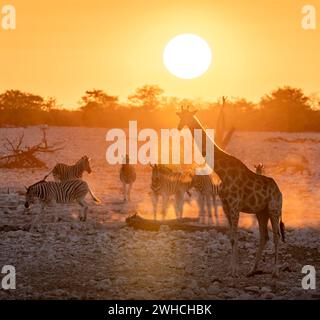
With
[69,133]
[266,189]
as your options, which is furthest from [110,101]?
[266,189]

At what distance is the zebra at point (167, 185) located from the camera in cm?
1669

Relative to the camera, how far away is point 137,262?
12.1m

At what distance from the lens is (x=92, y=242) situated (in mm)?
13305

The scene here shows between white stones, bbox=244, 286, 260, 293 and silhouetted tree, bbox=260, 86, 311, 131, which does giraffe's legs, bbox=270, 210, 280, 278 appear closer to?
white stones, bbox=244, 286, 260, 293

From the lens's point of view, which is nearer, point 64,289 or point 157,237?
point 64,289

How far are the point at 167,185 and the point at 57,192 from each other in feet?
8.98

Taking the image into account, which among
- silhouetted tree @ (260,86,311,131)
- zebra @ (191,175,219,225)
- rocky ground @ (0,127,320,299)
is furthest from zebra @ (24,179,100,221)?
silhouetted tree @ (260,86,311,131)

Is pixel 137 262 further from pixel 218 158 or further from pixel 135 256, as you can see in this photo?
pixel 218 158

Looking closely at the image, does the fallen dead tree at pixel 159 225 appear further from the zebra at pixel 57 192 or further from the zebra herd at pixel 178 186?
the zebra herd at pixel 178 186

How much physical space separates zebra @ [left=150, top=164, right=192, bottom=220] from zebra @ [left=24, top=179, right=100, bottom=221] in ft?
5.48

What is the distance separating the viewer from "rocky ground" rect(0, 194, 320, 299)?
10.5m

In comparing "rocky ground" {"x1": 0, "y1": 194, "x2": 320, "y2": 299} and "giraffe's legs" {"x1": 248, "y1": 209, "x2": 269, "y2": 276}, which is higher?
"giraffe's legs" {"x1": 248, "y1": 209, "x2": 269, "y2": 276}

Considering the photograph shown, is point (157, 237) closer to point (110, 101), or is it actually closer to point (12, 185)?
point (12, 185)

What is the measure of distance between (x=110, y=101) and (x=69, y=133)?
743 inches
